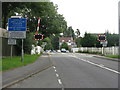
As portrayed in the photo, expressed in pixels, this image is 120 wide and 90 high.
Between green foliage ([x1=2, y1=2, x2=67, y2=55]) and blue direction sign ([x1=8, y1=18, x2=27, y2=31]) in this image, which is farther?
green foliage ([x1=2, y1=2, x2=67, y2=55])

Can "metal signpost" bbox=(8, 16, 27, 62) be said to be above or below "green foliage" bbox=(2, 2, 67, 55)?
below

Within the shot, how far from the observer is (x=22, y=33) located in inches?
1029

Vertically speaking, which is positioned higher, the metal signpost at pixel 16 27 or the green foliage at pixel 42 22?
the green foliage at pixel 42 22

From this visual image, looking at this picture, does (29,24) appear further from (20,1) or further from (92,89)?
(92,89)

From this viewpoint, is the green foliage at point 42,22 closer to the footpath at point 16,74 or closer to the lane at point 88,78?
the footpath at point 16,74

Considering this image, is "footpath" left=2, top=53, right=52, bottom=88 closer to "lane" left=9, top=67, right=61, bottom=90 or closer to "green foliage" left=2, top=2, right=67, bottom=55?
"lane" left=9, top=67, right=61, bottom=90

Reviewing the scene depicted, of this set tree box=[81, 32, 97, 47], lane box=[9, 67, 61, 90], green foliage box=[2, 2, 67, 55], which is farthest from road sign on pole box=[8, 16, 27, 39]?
tree box=[81, 32, 97, 47]

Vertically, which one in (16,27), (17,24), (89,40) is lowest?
(89,40)

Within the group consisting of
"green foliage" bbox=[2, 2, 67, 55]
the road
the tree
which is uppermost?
"green foliage" bbox=[2, 2, 67, 55]

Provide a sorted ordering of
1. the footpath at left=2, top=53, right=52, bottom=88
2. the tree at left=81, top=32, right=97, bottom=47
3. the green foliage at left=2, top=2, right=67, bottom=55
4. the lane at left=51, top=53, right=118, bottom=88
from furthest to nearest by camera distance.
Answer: the tree at left=81, top=32, right=97, bottom=47
the green foliage at left=2, top=2, right=67, bottom=55
the footpath at left=2, top=53, right=52, bottom=88
the lane at left=51, top=53, right=118, bottom=88

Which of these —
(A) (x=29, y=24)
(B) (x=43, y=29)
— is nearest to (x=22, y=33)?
(A) (x=29, y=24)

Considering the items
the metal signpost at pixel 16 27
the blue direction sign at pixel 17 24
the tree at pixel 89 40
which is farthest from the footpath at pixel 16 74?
the tree at pixel 89 40

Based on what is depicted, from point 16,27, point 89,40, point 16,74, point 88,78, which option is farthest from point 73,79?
point 89,40

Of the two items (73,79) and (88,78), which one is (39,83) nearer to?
(73,79)
